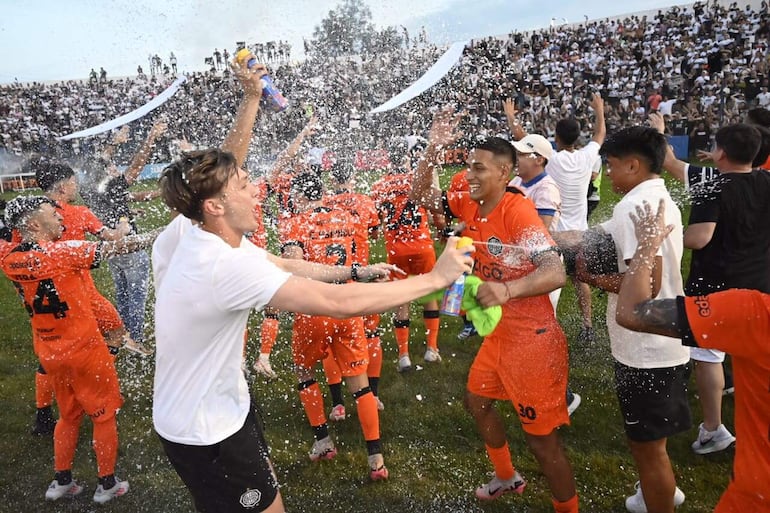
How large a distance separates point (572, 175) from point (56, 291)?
5.14 meters

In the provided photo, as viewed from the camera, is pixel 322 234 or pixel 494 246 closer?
pixel 494 246

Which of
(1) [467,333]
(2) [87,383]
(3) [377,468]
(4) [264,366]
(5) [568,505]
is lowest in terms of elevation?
(1) [467,333]

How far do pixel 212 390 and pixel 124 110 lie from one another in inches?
1290

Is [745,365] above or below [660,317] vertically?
below

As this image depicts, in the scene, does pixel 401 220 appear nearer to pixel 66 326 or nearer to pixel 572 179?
pixel 572 179

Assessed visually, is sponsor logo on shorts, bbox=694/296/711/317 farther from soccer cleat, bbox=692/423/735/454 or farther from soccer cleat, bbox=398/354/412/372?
soccer cleat, bbox=398/354/412/372

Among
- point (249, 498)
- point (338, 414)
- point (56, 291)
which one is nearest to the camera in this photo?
→ point (249, 498)

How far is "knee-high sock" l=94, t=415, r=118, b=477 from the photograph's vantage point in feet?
12.9

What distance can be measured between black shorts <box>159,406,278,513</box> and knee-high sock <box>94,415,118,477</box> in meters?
1.83

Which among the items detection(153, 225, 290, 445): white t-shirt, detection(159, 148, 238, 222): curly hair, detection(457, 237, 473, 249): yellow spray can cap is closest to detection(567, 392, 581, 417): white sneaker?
detection(457, 237, 473, 249): yellow spray can cap

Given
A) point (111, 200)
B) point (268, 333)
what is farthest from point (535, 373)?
point (111, 200)

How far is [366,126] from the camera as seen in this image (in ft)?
63.0

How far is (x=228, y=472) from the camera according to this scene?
2.39 metres

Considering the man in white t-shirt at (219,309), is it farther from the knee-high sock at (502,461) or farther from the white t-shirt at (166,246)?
the knee-high sock at (502,461)
